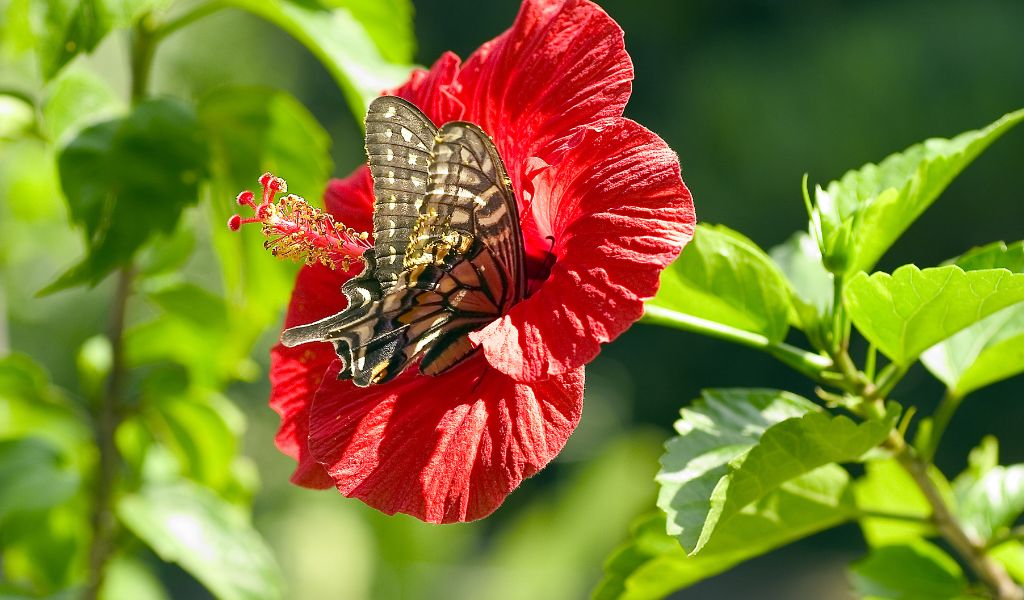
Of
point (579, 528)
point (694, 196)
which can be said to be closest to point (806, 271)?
point (579, 528)

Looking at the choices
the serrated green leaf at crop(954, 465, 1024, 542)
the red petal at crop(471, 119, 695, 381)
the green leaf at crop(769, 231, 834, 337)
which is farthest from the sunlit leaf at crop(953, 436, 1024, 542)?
the red petal at crop(471, 119, 695, 381)

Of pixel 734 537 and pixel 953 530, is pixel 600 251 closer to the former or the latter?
pixel 734 537

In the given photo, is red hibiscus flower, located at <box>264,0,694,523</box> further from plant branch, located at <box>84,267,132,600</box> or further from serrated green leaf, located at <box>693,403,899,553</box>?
plant branch, located at <box>84,267,132,600</box>

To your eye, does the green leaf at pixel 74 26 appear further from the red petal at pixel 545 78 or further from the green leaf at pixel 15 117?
the red petal at pixel 545 78

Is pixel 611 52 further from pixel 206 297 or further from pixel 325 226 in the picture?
pixel 206 297

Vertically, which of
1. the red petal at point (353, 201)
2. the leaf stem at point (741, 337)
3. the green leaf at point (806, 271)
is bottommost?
the green leaf at point (806, 271)

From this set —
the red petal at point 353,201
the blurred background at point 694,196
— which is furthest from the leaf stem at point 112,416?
the blurred background at point 694,196
